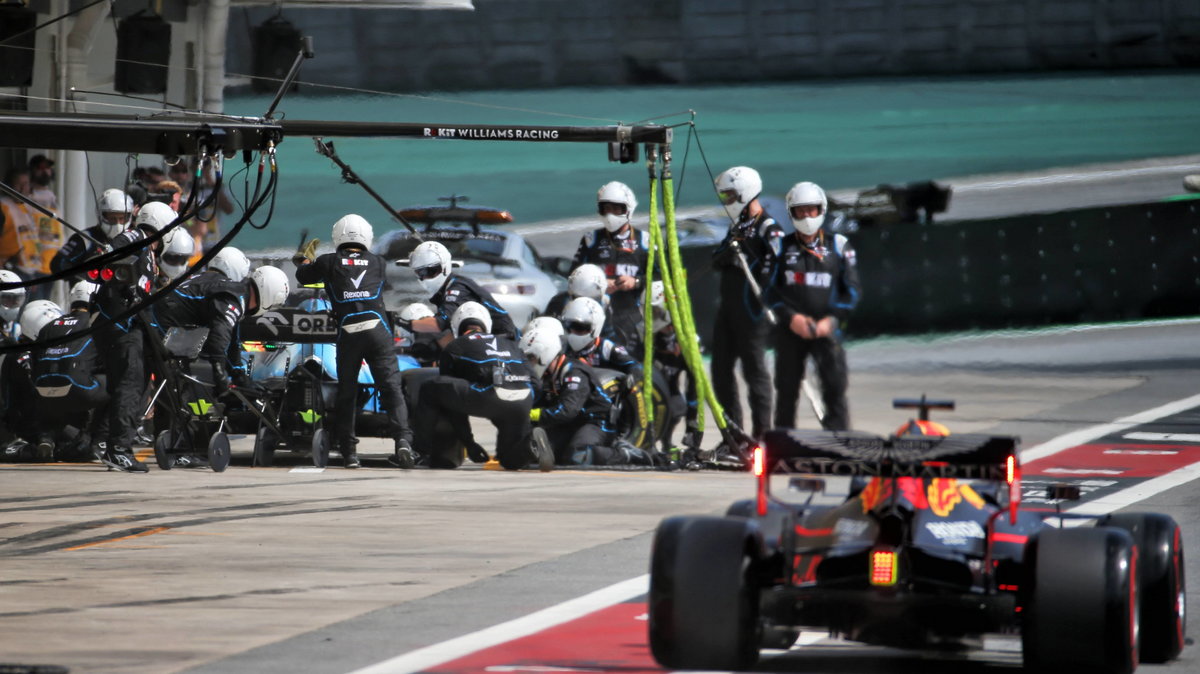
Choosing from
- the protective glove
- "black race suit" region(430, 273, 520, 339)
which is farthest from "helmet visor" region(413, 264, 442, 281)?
the protective glove

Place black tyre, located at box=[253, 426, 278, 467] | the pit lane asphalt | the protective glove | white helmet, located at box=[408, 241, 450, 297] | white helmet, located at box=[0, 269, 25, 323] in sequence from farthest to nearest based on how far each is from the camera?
the protective glove
white helmet, located at box=[0, 269, 25, 323]
white helmet, located at box=[408, 241, 450, 297]
black tyre, located at box=[253, 426, 278, 467]
the pit lane asphalt

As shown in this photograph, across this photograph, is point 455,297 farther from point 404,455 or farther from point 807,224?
point 807,224

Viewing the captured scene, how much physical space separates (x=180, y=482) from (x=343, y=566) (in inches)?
163

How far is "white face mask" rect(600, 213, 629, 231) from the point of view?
16.8 m

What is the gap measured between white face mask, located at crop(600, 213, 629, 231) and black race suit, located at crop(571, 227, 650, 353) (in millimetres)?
57

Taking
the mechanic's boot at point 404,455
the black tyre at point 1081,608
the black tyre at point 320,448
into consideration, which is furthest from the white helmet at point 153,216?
the black tyre at point 1081,608

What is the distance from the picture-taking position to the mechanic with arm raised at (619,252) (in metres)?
16.8

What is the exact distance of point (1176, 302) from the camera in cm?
2492

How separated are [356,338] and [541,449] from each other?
62.7 inches

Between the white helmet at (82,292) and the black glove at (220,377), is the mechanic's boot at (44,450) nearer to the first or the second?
the white helmet at (82,292)

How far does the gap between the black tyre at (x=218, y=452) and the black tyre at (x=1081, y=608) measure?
8.93 metres

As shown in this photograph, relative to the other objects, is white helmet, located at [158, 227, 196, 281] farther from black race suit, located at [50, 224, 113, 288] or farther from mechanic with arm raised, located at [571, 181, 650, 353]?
mechanic with arm raised, located at [571, 181, 650, 353]

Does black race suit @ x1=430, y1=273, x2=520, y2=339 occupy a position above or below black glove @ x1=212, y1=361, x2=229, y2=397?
above

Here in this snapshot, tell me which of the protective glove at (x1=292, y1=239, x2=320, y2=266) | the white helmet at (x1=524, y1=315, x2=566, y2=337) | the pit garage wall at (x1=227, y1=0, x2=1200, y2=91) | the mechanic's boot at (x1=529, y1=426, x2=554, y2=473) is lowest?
the mechanic's boot at (x1=529, y1=426, x2=554, y2=473)
